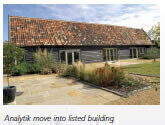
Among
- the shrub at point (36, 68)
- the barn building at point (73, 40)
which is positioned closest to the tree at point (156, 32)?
the barn building at point (73, 40)

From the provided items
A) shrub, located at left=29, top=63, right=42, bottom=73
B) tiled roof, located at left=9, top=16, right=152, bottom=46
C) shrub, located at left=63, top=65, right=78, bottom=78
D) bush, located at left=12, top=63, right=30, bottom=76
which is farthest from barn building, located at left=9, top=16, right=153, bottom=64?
shrub, located at left=63, top=65, right=78, bottom=78

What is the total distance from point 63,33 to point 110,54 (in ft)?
24.5

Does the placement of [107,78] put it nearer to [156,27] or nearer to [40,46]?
[40,46]

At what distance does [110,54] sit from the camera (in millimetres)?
19062

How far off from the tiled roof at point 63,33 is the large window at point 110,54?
1065 millimetres

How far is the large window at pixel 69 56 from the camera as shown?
15.4 meters

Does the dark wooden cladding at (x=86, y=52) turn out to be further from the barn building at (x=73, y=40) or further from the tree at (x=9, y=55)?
the tree at (x=9, y=55)

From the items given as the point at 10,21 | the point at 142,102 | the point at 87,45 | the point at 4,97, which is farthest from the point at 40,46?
the point at 142,102

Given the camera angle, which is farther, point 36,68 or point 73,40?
point 73,40

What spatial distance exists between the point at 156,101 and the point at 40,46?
12129 millimetres

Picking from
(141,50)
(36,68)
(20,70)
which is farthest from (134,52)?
(20,70)

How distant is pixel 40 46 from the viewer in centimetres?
1385

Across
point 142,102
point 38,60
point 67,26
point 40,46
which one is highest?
point 67,26

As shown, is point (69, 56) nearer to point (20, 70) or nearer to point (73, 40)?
point (73, 40)
